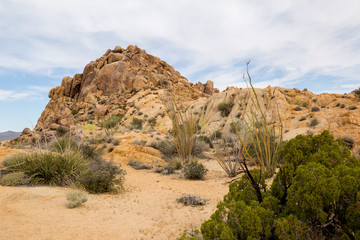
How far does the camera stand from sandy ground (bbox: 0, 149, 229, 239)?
330cm

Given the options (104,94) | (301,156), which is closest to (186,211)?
(301,156)

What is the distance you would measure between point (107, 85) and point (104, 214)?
4074cm

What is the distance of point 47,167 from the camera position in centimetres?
632

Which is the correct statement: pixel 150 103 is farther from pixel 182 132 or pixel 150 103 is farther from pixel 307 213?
pixel 307 213

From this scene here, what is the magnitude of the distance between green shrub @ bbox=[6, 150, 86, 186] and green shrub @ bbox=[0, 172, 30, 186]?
0.18m

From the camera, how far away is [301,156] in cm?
274

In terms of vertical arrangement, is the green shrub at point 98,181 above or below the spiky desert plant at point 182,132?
below

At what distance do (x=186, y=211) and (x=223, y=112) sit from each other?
701 inches

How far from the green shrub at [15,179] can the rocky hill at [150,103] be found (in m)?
8.59

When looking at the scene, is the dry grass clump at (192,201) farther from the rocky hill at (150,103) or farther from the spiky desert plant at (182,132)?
the rocky hill at (150,103)

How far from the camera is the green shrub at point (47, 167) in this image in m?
6.22

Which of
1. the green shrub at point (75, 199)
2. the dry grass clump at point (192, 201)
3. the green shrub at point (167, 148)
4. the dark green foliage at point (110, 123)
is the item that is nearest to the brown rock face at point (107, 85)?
the dark green foliage at point (110, 123)

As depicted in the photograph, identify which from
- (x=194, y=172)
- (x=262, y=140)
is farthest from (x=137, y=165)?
(x=262, y=140)

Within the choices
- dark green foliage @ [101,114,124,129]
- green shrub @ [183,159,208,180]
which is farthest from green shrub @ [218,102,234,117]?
green shrub @ [183,159,208,180]
